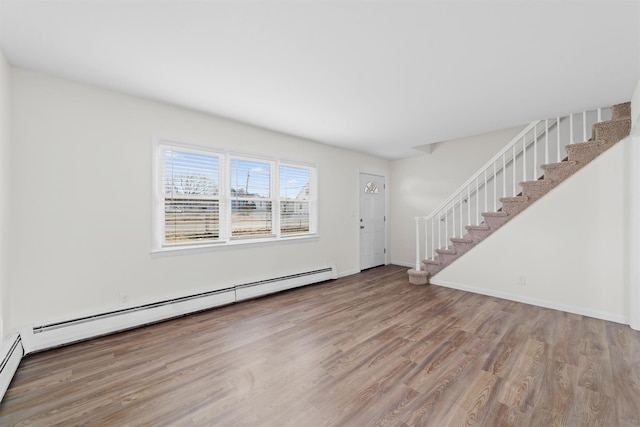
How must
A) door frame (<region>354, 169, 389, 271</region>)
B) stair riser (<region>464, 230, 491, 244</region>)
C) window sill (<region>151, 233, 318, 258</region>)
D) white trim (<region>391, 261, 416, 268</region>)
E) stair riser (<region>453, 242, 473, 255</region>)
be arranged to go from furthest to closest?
white trim (<region>391, 261, 416, 268</region>) → door frame (<region>354, 169, 389, 271</region>) → stair riser (<region>453, 242, 473, 255</region>) → stair riser (<region>464, 230, 491, 244</region>) → window sill (<region>151, 233, 318, 258</region>)

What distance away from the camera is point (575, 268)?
3.43 metres

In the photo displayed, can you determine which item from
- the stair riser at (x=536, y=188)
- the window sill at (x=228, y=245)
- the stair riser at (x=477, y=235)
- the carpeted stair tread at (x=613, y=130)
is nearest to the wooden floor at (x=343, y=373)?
the window sill at (x=228, y=245)

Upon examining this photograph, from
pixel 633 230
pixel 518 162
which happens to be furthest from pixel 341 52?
pixel 518 162

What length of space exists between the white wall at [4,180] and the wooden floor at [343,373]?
524 millimetres

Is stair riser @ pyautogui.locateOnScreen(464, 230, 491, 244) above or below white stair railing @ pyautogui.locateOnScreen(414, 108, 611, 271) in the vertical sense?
below

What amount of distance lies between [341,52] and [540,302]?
160 inches

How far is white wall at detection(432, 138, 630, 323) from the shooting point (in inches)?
125

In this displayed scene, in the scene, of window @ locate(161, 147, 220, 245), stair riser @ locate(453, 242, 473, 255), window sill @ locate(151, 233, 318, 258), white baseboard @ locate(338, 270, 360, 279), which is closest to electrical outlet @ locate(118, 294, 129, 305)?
window sill @ locate(151, 233, 318, 258)

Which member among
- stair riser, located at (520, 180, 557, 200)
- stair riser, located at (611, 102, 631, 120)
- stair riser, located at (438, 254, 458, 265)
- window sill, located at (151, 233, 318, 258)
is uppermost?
stair riser, located at (611, 102, 631, 120)

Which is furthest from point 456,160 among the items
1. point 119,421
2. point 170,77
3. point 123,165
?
point 119,421

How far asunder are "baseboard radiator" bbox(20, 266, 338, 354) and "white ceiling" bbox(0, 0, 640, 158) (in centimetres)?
233

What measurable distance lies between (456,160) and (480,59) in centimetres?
343

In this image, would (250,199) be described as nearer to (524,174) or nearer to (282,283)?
(282,283)

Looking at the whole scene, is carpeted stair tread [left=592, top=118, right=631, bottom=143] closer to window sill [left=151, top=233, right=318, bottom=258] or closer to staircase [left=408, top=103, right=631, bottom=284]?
staircase [left=408, top=103, right=631, bottom=284]
